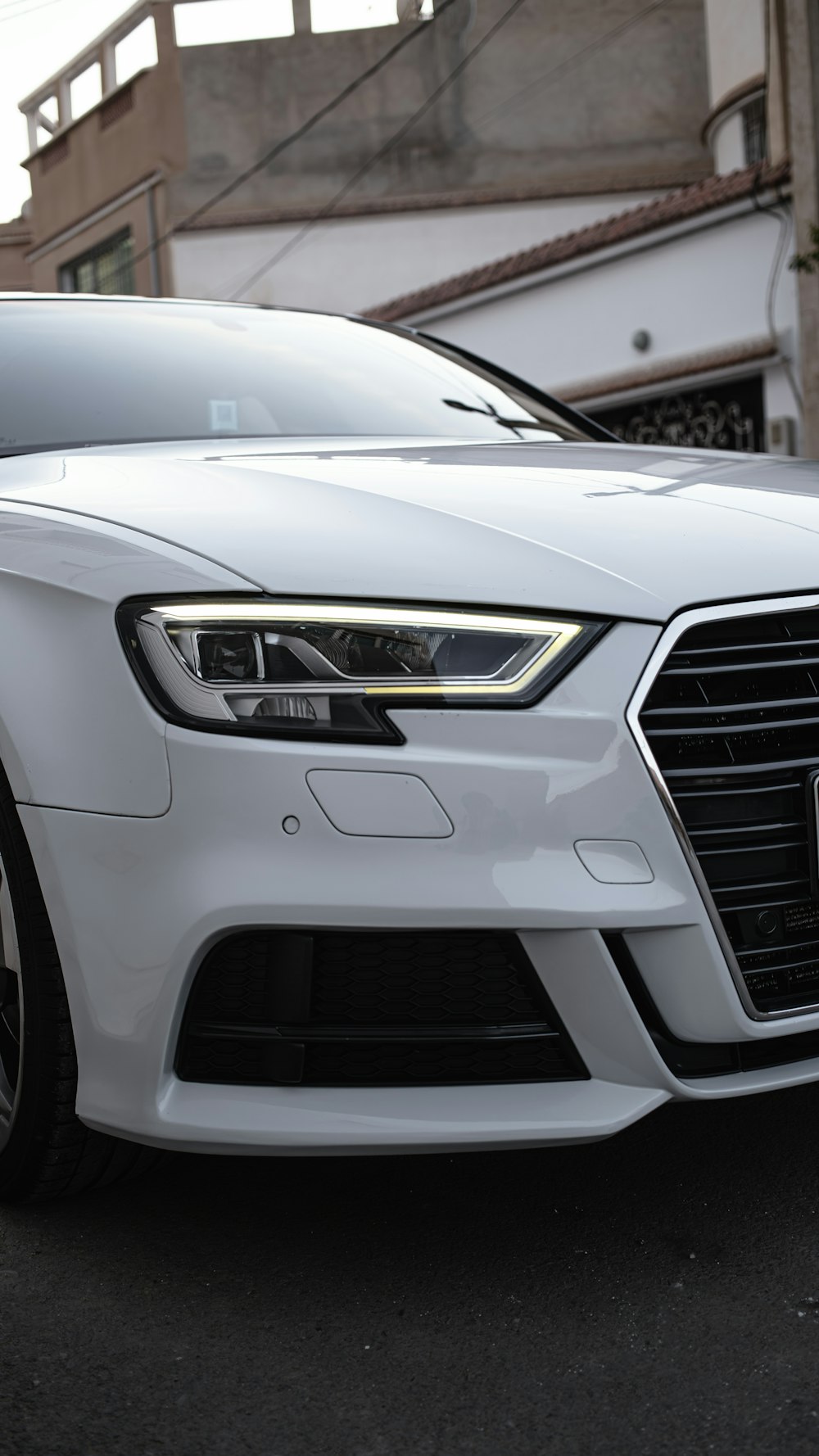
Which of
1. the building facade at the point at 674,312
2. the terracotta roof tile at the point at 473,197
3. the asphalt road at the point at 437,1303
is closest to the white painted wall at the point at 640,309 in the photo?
the building facade at the point at 674,312

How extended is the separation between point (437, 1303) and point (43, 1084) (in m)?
0.59

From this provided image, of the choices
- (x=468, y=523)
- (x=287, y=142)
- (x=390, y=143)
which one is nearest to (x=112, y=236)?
(x=287, y=142)

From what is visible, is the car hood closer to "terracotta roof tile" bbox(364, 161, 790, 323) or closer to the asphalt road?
the asphalt road

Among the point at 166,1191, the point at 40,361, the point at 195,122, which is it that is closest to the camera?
the point at 166,1191

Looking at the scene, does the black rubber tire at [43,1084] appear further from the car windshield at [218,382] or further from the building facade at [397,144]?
the building facade at [397,144]

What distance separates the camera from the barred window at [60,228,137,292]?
79.7 ft

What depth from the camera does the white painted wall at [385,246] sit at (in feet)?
67.2

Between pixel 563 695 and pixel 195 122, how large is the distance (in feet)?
76.9

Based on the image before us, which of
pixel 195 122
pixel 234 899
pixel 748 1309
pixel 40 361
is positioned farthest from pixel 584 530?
pixel 195 122

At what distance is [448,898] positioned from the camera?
166 centimetres

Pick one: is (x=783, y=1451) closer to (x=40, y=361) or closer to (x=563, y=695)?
(x=563, y=695)

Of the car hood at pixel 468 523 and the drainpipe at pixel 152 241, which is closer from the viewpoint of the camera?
the car hood at pixel 468 523

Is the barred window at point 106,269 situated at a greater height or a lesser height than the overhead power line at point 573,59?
lesser

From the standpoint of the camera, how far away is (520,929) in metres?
1.68
